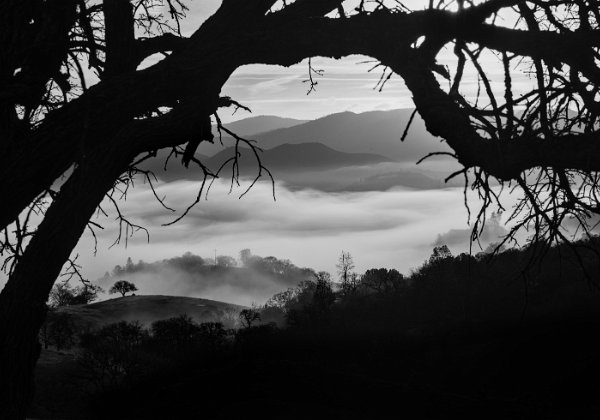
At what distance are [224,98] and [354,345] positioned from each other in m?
24.7

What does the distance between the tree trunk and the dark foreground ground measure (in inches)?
219

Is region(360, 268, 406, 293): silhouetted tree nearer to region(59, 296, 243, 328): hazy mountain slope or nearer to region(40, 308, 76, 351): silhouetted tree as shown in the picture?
region(40, 308, 76, 351): silhouetted tree

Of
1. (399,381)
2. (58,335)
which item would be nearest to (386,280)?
(58,335)

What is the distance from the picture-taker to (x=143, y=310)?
465 feet

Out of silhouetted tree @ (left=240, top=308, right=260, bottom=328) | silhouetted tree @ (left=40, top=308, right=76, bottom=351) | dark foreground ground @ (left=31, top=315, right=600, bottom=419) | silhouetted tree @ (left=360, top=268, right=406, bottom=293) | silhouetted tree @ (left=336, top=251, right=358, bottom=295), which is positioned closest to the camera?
dark foreground ground @ (left=31, top=315, right=600, bottom=419)

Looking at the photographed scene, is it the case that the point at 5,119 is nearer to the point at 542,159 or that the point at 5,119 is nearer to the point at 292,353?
the point at 542,159

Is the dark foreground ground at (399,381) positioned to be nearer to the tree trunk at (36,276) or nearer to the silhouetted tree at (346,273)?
the tree trunk at (36,276)

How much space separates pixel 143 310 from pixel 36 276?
467 feet

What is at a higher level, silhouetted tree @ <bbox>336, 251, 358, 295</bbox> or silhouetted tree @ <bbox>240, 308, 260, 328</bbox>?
silhouetted tree @ <bbox>336, 251, 358, 295</bbox>

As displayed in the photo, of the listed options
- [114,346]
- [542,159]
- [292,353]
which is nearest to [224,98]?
[542,159]

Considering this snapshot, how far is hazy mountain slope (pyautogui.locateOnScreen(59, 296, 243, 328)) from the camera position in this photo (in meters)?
119

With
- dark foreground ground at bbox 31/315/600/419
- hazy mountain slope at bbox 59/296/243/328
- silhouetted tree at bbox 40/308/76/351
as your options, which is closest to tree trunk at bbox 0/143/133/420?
dark foreground ground at bbox 31/315/600/419

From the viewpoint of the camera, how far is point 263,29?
18.7 ft

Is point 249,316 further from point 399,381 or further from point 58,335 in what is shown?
point 399,381
